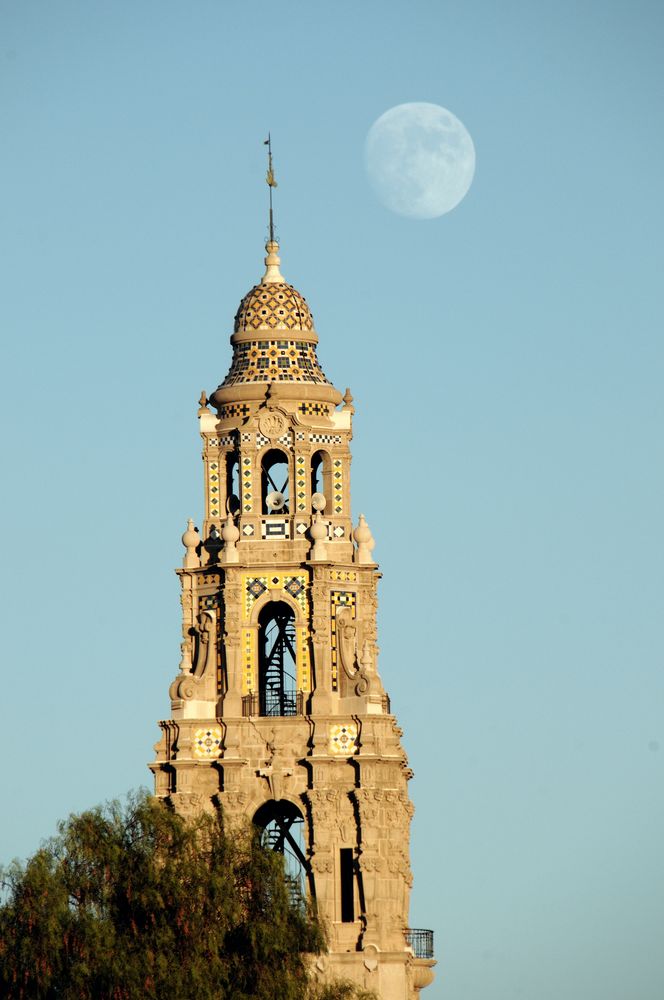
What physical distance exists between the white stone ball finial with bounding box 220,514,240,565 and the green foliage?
1452 centimetres

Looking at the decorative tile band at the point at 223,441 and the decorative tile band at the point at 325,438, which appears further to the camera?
the decorative tile band at the point at 223,441

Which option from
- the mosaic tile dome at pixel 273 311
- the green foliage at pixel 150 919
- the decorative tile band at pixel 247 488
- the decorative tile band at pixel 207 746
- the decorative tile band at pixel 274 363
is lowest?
the green foliage at pixel 150 919

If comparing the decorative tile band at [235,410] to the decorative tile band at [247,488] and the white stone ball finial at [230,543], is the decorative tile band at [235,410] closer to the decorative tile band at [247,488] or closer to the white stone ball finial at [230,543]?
the decorative tile band at [247,488]

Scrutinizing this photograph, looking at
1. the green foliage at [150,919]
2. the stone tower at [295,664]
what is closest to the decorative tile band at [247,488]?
the stone tower at [295,664]

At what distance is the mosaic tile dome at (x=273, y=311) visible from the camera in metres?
137

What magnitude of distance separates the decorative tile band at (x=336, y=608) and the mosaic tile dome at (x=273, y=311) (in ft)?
28.8

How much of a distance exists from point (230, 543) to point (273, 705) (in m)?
5.14

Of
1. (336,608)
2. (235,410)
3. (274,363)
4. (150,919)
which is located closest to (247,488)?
(235,410)

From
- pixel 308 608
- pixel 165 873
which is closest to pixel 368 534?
pixel 308 608

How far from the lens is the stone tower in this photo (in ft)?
428

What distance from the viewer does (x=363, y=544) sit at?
134125 mm

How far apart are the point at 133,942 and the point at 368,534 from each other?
74.8ft

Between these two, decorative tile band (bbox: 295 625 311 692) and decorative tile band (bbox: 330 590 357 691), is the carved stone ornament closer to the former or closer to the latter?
decorative tile band (bbox: 330 590 357 691)

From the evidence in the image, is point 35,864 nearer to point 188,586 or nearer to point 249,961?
point 249,961
